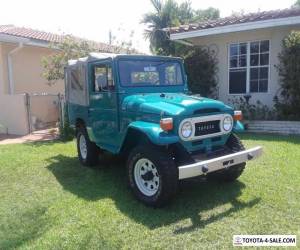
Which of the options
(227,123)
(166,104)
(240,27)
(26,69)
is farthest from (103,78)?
(26,69)

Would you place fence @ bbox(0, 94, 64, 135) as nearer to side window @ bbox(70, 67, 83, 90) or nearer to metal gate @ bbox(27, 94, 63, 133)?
metal gate @ bbox(27, 94, 63, 133)

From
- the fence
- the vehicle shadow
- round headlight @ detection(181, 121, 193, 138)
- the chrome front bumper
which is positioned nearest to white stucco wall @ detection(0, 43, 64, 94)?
the fence

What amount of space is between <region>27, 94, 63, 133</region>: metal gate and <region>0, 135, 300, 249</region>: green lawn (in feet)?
16.8

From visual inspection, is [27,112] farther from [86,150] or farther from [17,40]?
[86,150]

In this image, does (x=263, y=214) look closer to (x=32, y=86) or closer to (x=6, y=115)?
(x=6, y=115)

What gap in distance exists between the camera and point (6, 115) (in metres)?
11.9

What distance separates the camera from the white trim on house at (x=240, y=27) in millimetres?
10375

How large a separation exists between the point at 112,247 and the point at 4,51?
10370mm

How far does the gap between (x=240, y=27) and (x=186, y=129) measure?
739cm

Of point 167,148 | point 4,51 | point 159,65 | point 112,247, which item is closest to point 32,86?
point 4,51

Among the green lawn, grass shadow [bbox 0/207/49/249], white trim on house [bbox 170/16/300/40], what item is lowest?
grass shadow [bbox 0/207/49/249]

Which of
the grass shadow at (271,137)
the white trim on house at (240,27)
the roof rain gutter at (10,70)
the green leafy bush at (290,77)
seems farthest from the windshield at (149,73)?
the roof rain gutter at (10,70)

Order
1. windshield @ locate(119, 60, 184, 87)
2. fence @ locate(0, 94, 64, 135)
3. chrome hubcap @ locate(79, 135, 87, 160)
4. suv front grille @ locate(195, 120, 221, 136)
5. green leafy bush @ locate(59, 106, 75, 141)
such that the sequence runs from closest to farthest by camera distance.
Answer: suv front grille @ locate(195, 120, 221, 136)
windshield @ locate(119, 60, 184, 87)
chrome hubcap @ locate(79, 135, 87, 160)
green leafy bush @ locate(59, 106, 75, 141)
fence @ locate(0, 94, 64, 135)

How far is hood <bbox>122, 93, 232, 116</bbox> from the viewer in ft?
15.8
